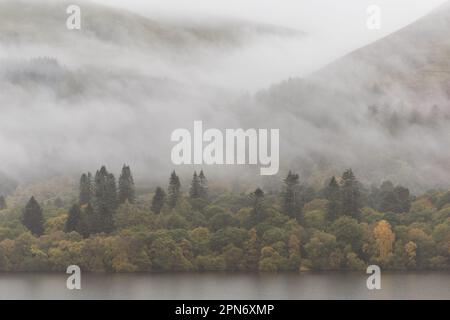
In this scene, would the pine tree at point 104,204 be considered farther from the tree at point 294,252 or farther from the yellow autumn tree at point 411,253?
the yellow autumn tree at point 411,253

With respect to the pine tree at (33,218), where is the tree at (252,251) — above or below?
below

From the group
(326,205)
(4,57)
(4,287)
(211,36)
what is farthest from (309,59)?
(4,287)

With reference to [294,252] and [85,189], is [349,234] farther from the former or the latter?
[85,189]

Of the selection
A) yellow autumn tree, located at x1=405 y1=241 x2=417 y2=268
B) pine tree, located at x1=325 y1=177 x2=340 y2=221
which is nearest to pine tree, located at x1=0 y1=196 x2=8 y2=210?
pine tree, located at x1=325 y1=177 x2=340 y2=221

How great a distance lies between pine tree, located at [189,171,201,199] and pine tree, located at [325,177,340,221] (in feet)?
18.0

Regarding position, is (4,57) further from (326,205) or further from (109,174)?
(326,205)

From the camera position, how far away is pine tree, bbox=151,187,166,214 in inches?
1374

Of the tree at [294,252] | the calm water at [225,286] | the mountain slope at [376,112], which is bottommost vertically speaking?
the calm water at [225,286]

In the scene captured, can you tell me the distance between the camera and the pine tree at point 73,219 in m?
34.2

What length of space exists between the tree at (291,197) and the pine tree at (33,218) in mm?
10291

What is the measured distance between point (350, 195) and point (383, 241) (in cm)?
253

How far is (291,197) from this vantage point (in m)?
35.0

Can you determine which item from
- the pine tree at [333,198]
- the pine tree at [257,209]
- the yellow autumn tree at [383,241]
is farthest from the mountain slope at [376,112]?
the yellow autumn tree at [383,241]

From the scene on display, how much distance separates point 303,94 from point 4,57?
1357 cm
